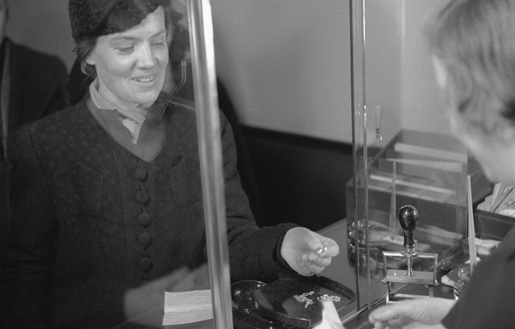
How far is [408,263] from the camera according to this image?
149 centimetres

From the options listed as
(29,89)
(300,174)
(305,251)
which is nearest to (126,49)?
(29,89)

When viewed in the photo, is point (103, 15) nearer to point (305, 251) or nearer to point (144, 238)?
point (144, 238)

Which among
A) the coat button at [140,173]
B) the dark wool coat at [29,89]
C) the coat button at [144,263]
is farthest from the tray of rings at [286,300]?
the dark wool coat at [29,89]

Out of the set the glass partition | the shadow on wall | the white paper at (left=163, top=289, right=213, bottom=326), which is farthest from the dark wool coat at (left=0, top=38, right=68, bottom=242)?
the shadow on wall

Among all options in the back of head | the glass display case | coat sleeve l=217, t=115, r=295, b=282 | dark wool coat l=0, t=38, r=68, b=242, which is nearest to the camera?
the back of head

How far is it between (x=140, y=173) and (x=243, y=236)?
0.95 feet

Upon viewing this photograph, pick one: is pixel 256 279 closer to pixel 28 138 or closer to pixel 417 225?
pixel 417 225

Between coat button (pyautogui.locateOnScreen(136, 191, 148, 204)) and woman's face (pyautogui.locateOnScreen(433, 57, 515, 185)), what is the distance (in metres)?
0.45

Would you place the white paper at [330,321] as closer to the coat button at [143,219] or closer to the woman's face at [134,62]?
the coat button at [143,219]

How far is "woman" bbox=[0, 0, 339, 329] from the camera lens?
101 cm

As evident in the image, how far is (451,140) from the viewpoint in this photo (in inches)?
67.6

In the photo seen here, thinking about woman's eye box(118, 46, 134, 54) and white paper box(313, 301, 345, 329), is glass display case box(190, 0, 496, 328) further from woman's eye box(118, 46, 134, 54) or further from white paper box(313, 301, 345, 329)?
woman's eye box(118, 46, 134, 54)

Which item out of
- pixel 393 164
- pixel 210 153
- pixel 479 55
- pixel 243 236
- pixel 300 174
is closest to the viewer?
pixel 479 55

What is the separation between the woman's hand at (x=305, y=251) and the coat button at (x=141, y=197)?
36 centimetres
